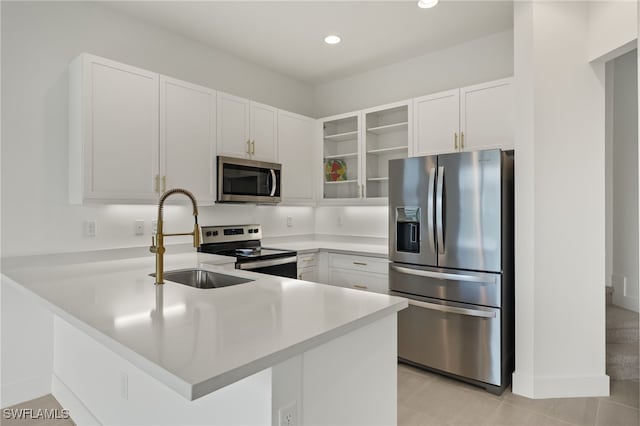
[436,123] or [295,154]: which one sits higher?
[436,123]

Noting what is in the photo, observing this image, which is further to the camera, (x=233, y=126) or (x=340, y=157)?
(x=340, y=157)

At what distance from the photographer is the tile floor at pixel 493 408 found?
2.20m

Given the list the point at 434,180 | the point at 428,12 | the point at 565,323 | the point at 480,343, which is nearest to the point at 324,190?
the point at 434,180

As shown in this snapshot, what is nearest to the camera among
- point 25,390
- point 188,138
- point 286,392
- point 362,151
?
point 286,392

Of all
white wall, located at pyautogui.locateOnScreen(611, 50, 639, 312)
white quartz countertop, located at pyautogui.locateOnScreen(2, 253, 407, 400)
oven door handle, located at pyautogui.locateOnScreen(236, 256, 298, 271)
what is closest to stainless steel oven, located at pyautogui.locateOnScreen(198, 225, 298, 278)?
oven door handle, located at pyautogui.locateOnScreen(236, 256, 298, 271)

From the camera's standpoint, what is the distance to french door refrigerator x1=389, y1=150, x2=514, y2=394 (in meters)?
2.51

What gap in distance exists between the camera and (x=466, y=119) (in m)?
3.14

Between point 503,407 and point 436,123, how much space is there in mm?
2248

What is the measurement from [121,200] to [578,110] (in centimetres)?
317

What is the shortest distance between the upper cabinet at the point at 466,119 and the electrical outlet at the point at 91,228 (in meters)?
2.71

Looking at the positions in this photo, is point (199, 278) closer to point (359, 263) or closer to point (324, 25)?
point (359, 263)

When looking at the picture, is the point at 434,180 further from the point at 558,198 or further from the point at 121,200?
the point at 121,200

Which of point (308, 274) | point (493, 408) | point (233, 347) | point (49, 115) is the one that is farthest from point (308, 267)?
point (233, 347)

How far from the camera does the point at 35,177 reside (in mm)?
2520
